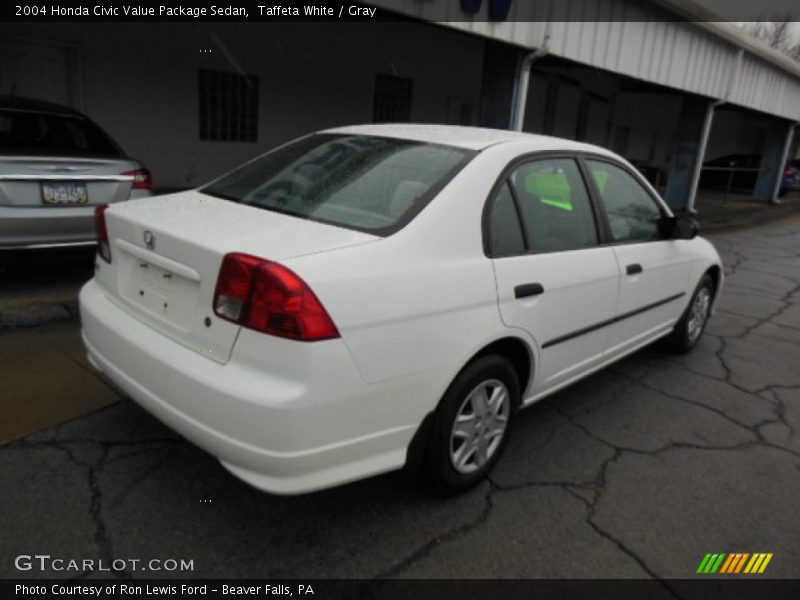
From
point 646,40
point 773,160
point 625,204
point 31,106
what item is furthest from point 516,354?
point 773,160

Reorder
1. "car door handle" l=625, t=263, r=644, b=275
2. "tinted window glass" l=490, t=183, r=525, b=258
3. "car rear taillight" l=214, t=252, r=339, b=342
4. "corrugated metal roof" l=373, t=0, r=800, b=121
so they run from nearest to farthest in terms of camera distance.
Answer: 1. "car rear taillight" l=214, t=252, r=339, b=342
2. "tinted window glass" l=490, t=183, r=525, b=258
3. "car door handle" l=625, t=263, r=644, b=275
4. "corrugated metal roof" l=373, t=0, r=800, b=121

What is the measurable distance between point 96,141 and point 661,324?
15.6 ft

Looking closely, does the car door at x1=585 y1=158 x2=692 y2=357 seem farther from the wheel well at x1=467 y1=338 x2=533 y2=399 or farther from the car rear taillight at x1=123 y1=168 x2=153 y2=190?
the car rear taillight at x1=123 y1=168 x2=153 y2=190

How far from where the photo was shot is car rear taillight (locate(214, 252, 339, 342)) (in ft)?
6.42

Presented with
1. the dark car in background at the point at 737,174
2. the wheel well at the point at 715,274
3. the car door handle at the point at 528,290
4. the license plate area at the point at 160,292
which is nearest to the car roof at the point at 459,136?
the car door handle at the point at 528,290

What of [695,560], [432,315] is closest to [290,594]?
[432,315]

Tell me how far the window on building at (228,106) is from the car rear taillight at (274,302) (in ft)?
28.0

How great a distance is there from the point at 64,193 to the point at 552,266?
11.8 ft

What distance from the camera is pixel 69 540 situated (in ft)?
7.44

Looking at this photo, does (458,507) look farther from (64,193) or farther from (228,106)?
(228,106)

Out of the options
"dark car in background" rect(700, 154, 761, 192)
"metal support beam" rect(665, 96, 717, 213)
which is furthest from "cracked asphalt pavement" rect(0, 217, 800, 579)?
"dark car in background" rect(700, 154, 761, 192)

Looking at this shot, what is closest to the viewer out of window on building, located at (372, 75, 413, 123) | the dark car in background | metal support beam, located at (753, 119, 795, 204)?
window on building, located at (372, 75, 413, 123)

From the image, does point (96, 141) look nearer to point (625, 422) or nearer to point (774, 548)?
point (625, 422)

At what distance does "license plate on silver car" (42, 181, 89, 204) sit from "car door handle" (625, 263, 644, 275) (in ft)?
12.6
